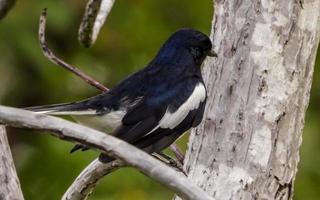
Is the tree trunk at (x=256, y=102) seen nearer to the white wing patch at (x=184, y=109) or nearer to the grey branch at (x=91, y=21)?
the white wing patch at (x=184, y=109)

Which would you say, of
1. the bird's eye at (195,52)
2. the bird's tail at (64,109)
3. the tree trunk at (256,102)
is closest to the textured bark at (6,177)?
the bird's tail at (64,109)

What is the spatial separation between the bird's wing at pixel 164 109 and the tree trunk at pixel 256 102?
11cm

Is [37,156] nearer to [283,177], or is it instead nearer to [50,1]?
[50,1]

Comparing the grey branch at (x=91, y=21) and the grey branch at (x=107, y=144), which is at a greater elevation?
the grey branch at (x=91, y=21)

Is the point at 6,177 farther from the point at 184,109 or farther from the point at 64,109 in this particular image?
the point at 184,109

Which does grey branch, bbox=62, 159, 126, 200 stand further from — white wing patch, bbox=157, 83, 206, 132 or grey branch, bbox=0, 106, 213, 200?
grey branch, bbox=0, 106, 213, 200

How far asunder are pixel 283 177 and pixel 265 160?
127 mm

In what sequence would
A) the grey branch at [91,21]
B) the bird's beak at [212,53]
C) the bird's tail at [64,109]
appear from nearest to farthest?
the grey branch at [91,21] < the bird's tail at [64,109] < the bird's beak at [212,53]

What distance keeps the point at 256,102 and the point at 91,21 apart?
34.8 inches

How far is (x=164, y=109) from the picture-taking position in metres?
4.14

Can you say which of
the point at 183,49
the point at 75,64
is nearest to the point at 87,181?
the point at 183,49

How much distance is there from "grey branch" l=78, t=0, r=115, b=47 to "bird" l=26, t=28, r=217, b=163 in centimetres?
39

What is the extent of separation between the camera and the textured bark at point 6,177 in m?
3.91

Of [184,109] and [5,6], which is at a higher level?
[5,6]
